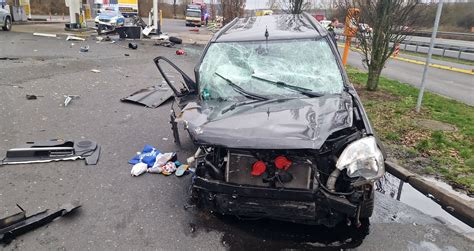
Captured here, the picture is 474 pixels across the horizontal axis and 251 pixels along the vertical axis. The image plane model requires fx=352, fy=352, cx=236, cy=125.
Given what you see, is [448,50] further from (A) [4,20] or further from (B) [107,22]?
(A) [4,20]

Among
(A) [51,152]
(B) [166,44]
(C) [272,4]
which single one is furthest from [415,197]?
(C) [272,4]

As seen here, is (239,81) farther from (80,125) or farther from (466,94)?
(466,94)

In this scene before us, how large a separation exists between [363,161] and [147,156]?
9.85ft

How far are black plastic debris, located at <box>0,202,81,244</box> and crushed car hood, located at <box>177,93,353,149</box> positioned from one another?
60.6 inches

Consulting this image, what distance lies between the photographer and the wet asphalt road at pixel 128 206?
3.18 meters

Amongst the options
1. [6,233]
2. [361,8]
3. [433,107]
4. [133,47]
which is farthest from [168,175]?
[133,47]

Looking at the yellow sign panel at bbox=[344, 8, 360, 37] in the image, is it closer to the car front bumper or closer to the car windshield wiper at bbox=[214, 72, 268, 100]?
the car windshield wiper at bbox=[214, 72, 268, 100]

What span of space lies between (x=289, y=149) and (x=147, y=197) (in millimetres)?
1902

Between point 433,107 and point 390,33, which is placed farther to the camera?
point 390,33

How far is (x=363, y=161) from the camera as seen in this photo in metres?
2.72

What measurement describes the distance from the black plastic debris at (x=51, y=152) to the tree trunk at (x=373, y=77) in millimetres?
6774

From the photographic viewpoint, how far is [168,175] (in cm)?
444

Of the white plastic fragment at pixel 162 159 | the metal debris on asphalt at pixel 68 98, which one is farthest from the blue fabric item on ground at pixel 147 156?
the metal debris on asphalt at pixel 68 98

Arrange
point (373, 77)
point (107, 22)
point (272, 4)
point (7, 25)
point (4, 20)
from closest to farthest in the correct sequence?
point (373, 77), point (4, 20), point (7, 25), point (107, 22), point (272, 4)
